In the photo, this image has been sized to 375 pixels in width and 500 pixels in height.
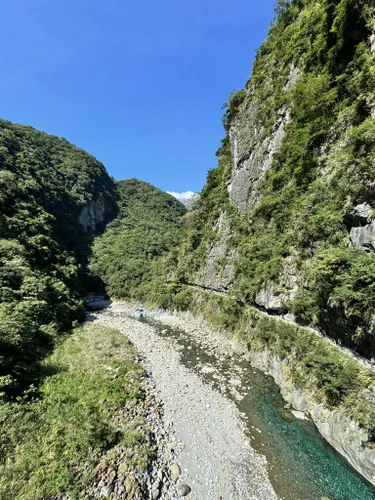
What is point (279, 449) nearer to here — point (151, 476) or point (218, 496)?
point (218, 496)

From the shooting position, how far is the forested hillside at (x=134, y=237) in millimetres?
46031

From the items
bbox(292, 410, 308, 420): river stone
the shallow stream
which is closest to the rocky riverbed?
the shallow stream

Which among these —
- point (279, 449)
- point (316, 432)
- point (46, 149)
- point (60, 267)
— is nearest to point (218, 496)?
point (279, 449)

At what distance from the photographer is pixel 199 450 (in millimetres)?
8242

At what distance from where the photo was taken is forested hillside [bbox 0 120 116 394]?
1360 centimetres

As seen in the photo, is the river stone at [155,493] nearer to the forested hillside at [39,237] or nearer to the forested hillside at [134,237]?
the forested hillside at [39,237]

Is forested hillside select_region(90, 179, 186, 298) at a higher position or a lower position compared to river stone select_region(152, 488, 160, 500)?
higher

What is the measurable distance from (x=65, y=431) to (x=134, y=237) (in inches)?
2174

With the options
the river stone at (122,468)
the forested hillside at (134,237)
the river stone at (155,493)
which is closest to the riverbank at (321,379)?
the river stone at (155,493)

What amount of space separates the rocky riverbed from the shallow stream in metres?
0.49

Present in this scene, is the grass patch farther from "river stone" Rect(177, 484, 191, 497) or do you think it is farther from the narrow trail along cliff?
the narrow trail along cliff

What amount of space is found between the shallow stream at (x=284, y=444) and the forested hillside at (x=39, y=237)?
10.7 meters

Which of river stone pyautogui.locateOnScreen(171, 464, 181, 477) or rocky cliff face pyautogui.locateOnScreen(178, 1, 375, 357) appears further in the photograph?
rocky cliff face pyautogui.locateOnScreen(178, 1, 375, 357)

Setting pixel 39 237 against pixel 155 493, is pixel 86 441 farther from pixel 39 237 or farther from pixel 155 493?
pixel 39 237
